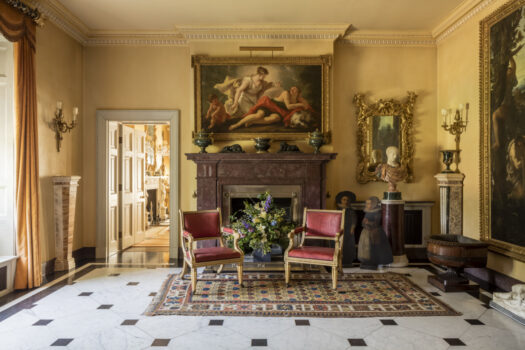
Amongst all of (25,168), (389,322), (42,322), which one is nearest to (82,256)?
(25,168)

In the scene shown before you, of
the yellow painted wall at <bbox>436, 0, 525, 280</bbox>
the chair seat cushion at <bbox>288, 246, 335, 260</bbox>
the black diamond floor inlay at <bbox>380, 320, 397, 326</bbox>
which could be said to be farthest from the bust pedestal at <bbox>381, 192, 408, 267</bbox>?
the black diamond floor inlay at <bbox>380, 320, 397, 326</bbox>

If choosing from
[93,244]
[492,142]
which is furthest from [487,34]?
[93,244]

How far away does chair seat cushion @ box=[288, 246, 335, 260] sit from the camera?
4402 millimetres

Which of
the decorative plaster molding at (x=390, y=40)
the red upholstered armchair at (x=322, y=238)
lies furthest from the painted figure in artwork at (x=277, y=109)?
the red upholstered armchair at (x=322, y=238)

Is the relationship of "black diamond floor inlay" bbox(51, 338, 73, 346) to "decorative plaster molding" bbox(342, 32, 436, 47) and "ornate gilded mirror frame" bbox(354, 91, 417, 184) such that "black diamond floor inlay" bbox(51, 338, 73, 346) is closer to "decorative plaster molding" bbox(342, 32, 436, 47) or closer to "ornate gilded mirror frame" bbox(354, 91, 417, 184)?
"ornate gilded mirror frame" bbox(354, 91, 417, 184)

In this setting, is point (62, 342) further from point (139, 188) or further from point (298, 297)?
point (139, 188)

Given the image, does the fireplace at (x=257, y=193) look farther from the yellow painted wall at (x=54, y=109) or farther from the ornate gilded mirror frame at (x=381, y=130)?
the yellow painted wall at (x=54, y=109)

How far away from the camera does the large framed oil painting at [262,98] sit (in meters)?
6.00

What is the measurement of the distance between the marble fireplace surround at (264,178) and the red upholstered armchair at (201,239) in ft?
2.73

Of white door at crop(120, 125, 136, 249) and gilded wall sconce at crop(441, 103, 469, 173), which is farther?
white door at crop(120, 125, 136, 249)

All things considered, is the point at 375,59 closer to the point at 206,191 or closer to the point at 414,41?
the point at 414,41

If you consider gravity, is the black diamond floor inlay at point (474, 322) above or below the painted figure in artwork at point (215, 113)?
below

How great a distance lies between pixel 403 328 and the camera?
3.35 meters

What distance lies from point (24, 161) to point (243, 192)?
2.97m
